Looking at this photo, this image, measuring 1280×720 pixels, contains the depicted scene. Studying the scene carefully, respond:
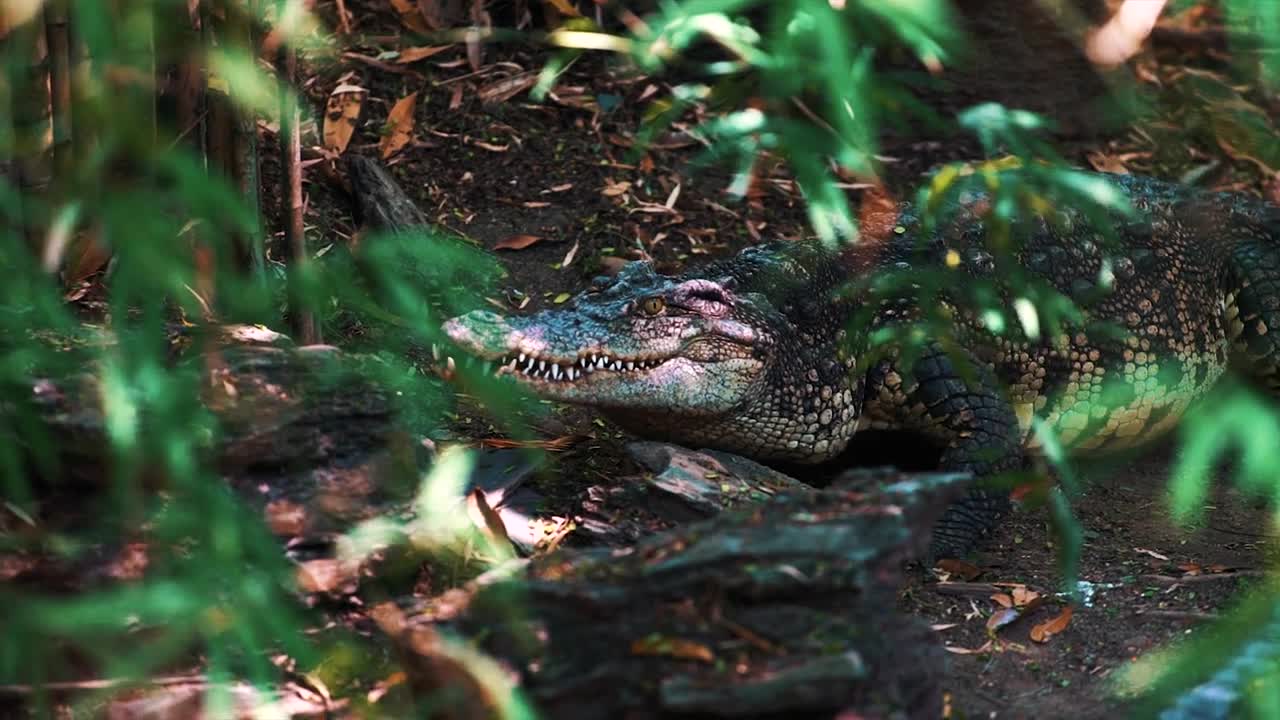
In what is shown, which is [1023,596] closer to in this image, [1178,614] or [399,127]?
[1178,614]

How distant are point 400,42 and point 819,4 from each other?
407cm

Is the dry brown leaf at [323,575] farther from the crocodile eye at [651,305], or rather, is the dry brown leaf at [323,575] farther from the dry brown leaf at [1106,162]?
the dry brown leaf at [1106,162]

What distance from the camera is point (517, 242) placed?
5.38m

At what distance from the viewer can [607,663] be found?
2436 millimetres

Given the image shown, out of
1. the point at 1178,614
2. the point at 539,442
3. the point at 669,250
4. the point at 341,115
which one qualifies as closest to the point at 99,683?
the point at 539,442

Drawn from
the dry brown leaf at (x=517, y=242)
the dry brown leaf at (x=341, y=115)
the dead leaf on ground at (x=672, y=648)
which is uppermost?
the dry brown leaf at (x=341, y=115)

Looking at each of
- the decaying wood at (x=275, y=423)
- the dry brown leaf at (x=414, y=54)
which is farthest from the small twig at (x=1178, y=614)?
the dry brown leaf at (x=414, y=54)

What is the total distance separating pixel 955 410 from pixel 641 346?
106 centimetres

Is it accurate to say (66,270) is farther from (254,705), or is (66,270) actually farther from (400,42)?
(400,42)

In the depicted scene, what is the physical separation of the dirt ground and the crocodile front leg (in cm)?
22

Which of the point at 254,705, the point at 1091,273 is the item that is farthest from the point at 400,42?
the point at 254,705

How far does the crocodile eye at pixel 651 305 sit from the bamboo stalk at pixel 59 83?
5.54 ft

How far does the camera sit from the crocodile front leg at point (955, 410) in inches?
174

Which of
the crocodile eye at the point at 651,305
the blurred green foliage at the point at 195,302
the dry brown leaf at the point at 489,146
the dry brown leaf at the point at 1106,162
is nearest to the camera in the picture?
the blurred green foliage at the point at 195,302
